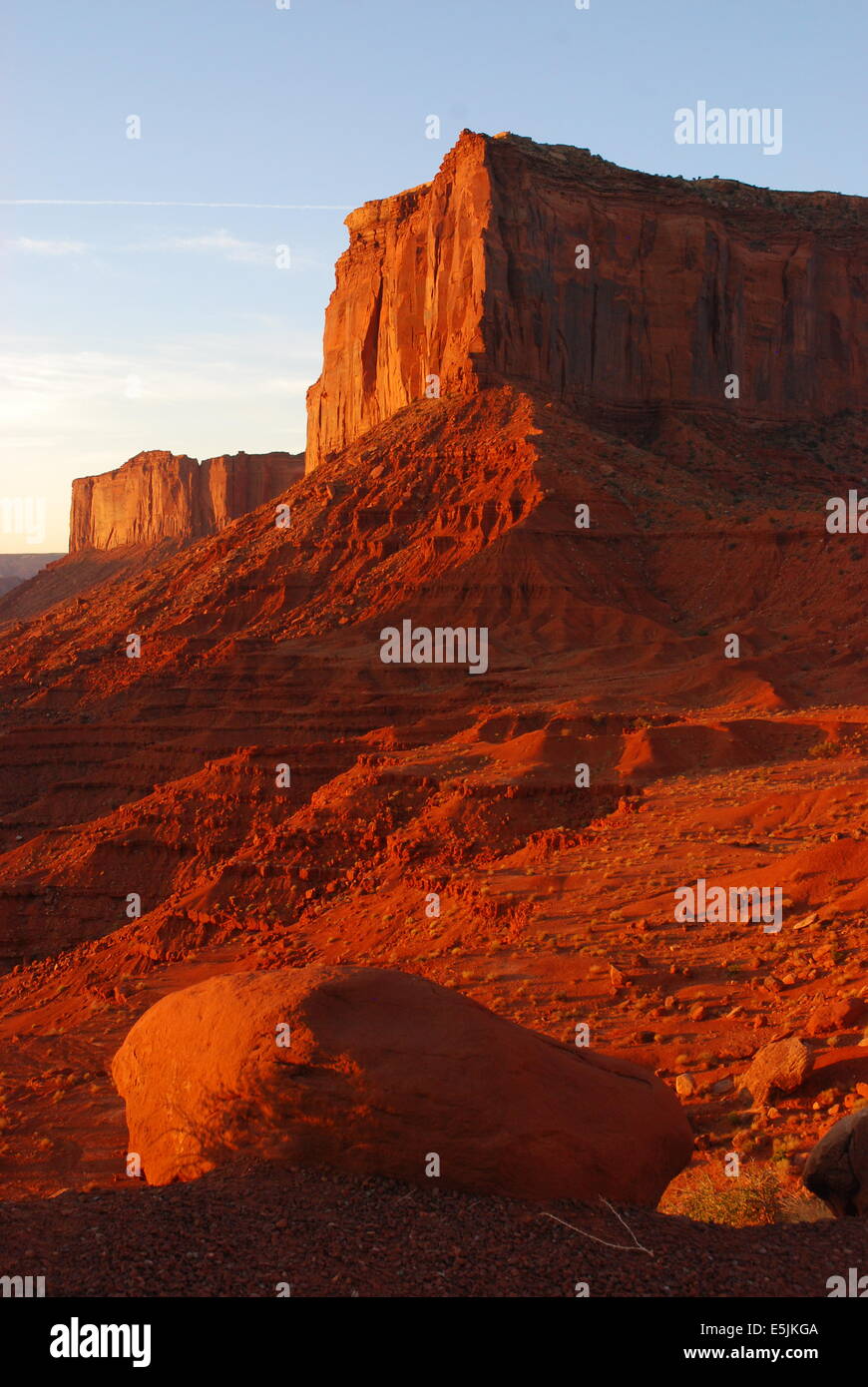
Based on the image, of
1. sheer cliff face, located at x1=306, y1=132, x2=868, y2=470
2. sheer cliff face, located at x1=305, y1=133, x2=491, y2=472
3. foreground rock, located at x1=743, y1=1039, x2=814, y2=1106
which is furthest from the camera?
sheer cliff face, located at x1=306, y1=132, x2=868, y2=470

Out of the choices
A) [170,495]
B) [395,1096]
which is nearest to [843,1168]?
[395,1096]

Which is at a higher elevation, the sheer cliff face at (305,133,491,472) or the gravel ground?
the sheer cliff face at (305,133,491,472)

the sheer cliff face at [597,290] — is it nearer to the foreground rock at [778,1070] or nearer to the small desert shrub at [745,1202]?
the foreground rock at [778,1070]

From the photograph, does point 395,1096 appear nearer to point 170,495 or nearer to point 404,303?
point 404,303

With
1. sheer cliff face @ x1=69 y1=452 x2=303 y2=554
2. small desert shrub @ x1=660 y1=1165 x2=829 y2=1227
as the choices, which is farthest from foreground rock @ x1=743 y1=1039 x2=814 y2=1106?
sheer cliff face @ x1=69 y1=452 x2=303 y2=554

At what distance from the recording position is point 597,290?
62.4 meters

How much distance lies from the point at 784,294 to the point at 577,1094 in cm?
6921

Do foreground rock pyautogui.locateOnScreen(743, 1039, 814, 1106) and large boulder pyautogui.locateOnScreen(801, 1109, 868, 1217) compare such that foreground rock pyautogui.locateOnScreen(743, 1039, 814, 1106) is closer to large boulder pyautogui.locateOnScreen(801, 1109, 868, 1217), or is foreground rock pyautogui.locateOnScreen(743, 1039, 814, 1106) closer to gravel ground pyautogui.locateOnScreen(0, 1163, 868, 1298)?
large boulder pyautogui.locateOnScreen(801, 1109, 868, 1217)

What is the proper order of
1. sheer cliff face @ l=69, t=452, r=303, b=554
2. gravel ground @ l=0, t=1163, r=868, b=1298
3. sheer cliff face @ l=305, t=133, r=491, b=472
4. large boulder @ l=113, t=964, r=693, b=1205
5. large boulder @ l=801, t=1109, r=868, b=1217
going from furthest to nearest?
sheer cliff face @ l=69, t=452, r=303, b=554 → sheer cliff face @ l=305, t=133, r=491, b=472 → large boulder @ l=801, t=1109, r=868, b=1217 → large boulder @ l=113, t=964, r=693, b=1205 → gravel ground @ l=0, t=1163, r=868, b=1298

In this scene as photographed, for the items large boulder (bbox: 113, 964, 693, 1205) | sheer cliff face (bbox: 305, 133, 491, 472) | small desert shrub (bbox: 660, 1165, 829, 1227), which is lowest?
small desert shrub (bbox: 660, 1165, 829, 1227)

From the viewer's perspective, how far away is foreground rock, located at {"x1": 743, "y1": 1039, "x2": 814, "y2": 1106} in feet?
29.3

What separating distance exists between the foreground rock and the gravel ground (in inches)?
100

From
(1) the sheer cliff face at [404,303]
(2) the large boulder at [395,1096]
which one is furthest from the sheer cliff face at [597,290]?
(2) the large boulder at [395,1096]

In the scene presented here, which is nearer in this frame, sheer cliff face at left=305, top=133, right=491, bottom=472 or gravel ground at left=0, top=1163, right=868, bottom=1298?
gravel ground at left=0, top=1163, right=868, bottom=1298
